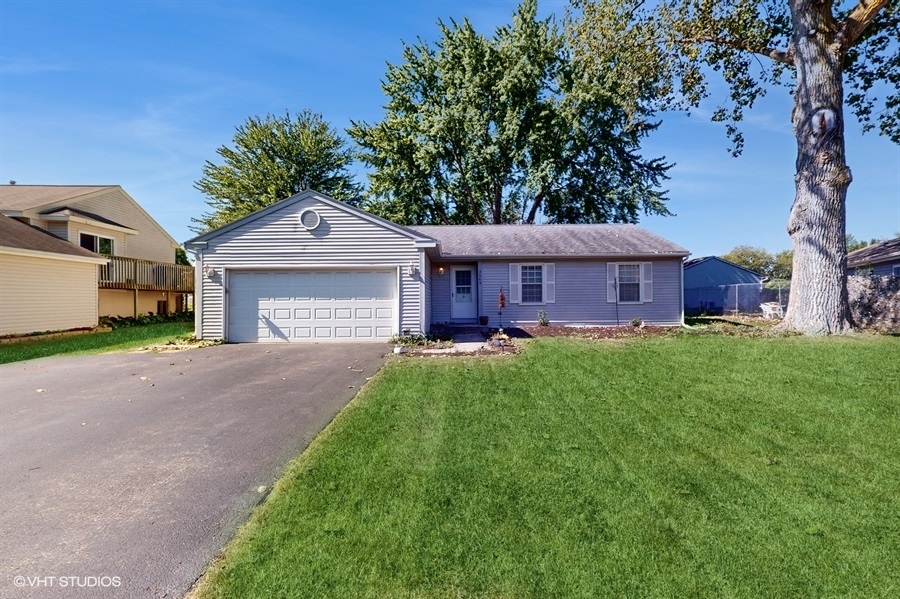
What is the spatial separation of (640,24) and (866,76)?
26.1ft

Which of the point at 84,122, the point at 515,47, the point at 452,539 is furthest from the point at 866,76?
the point at 84,122

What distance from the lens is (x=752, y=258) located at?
4822 cm

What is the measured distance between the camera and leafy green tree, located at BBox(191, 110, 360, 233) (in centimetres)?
2712

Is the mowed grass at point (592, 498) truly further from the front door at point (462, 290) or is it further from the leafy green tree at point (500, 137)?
the leafy green tree at point (500, 137)

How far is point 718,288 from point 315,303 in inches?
834

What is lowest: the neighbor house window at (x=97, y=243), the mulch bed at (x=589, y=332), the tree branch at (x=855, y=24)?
the mulch bed at (x=589, y=332)

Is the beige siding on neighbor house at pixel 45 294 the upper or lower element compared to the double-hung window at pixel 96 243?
lower

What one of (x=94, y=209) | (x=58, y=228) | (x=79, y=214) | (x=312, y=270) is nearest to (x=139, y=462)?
(x=312, y=270)

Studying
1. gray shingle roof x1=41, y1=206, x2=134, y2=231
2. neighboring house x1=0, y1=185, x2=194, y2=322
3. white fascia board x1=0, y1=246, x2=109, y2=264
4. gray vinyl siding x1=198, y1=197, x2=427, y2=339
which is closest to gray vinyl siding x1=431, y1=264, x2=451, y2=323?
gray vinyl siding x1=198, y1=197, x2=427, y2=339

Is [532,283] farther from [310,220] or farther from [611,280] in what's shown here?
[310,220]

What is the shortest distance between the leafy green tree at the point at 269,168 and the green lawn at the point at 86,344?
14.3 meters

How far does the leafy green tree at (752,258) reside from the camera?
157 feet

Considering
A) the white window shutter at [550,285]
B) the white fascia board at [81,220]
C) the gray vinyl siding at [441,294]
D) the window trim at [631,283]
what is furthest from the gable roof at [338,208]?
the white fascia board at [81,220]

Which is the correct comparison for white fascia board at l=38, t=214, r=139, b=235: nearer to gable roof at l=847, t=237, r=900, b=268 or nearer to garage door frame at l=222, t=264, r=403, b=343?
garage door frame at l=222, t=264, r=403, b=343
